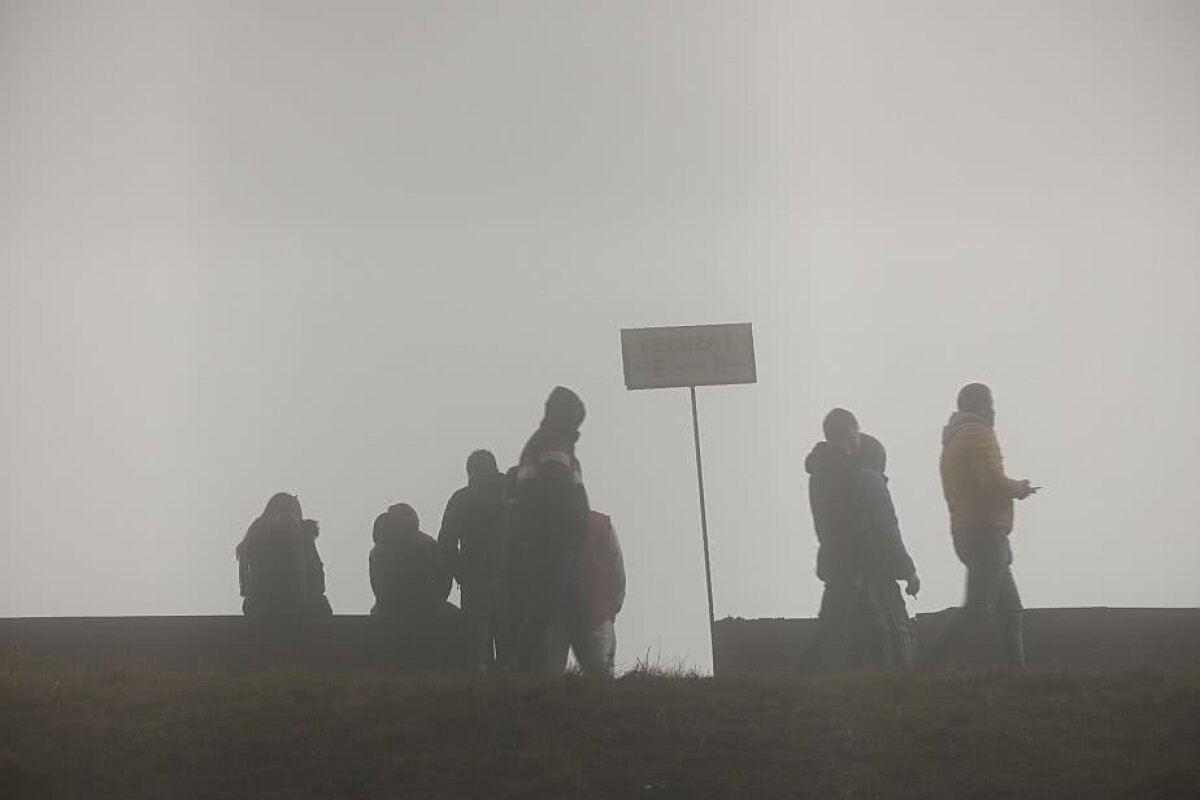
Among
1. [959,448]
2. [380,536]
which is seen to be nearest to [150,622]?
[380,536]

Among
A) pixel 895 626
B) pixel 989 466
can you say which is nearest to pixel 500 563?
pixel 895 626

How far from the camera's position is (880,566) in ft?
35.5

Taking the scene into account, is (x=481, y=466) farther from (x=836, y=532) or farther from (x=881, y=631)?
→ (x=881, y=631)

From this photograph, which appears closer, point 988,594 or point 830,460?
point 988,594

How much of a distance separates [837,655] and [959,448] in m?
1.46

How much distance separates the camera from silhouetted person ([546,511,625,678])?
10.3m

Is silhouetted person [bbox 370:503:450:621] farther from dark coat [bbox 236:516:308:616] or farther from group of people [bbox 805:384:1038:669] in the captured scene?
group of people [bbox 805:384:1038:669]

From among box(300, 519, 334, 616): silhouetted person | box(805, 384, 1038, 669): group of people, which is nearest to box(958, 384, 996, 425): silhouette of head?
box(805, 384, 1038, 669): group of people

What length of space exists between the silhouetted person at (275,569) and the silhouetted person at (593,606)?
1827mm

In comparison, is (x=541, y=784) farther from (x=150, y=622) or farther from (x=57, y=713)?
(x=150, y=622)

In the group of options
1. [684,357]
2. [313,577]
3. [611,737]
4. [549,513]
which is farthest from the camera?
[684,357]

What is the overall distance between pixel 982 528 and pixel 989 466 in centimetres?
37

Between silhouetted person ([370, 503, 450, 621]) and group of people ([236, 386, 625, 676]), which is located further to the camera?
silhouetted person ([370, 503, 450, 621])

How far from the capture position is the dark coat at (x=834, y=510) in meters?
10.9
